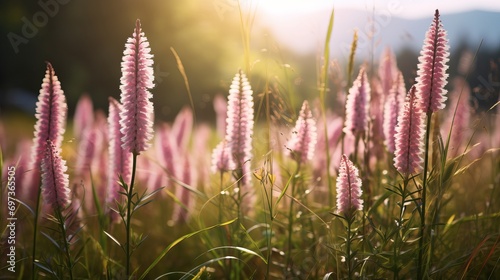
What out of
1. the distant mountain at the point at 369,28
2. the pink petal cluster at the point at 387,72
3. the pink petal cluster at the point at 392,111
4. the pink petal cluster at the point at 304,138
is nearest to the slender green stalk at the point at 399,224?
the pink petal cluster at the point at 392,111

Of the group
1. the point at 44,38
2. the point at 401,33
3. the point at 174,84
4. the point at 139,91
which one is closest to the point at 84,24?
the point at 44,38

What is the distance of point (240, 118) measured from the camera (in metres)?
2.60

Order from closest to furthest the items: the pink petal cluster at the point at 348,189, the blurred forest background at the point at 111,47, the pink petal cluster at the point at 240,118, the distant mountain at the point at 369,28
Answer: the pink petal cluster at the point at 348,189 → the pink petal cluster at the point at 240,118 → the distant mountain at the point at 369,28 → the blurred forest background at the point at 111,47

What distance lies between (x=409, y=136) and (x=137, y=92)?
1.06 meters

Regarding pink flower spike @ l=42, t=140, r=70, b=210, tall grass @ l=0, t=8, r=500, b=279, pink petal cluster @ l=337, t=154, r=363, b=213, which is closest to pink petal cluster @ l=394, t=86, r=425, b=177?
tall grass @ l=0, t=8, r=500, b=279

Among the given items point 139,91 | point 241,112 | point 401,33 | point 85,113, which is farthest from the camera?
point 85,113

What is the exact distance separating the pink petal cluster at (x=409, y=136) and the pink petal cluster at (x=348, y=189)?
0.69ft

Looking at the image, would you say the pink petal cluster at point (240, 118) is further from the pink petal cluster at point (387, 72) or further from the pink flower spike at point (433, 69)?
the pink petal cluster at point (387, 72)

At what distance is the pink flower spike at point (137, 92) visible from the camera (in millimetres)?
2111

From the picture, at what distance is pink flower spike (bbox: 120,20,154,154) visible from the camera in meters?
2.11

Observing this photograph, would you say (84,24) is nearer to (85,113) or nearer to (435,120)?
(85,113)

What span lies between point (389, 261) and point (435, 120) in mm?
722

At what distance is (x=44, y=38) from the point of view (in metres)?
17.1

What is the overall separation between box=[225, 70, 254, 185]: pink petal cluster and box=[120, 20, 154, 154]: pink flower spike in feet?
1.67
